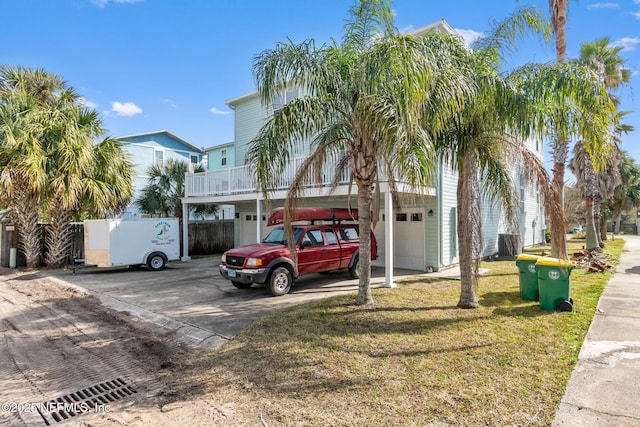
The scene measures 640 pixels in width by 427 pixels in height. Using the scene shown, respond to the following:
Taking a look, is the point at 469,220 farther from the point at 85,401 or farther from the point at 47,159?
the point at 47,159

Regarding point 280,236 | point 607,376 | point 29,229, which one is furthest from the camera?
point 29,229

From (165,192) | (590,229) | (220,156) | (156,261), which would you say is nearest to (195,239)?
(165,192)

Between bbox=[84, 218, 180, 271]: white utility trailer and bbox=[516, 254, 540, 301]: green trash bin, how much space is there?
1207 cm

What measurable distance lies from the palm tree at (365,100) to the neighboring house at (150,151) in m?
17.8

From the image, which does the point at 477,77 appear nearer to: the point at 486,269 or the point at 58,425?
the point at 58,425

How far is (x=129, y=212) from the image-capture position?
2356 cm

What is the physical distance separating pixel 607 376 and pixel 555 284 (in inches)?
113

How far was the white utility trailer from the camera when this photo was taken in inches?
507

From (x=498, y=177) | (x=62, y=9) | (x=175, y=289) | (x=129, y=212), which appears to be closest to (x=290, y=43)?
(x=498, y=177)

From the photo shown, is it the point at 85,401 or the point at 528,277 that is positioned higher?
the point at 528,277

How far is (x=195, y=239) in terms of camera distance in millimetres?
19859

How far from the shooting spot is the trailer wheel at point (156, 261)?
1380 centimetres

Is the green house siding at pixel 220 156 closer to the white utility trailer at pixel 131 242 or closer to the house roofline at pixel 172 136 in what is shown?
the house roofline at pixel 172 136

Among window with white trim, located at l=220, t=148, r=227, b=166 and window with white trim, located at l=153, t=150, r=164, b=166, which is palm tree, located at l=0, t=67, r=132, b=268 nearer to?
window with white trim, located at l=153, t=150, r=164, b=166
